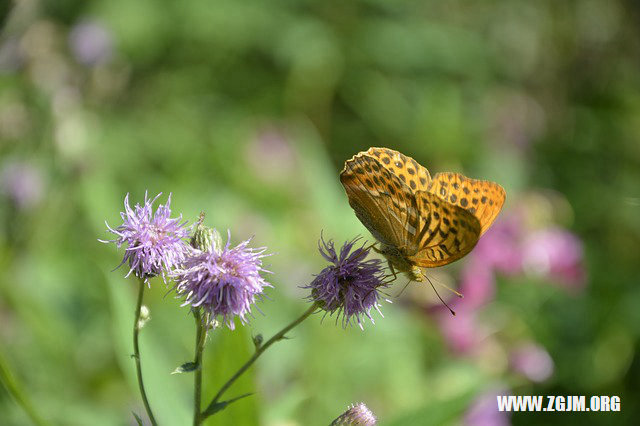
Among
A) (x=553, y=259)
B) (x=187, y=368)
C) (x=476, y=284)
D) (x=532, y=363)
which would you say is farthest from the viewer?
(x=553, y=259)

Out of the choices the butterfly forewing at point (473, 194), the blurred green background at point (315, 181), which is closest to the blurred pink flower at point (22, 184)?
the blurred green background at point (315, 181)

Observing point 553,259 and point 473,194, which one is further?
point 553,259

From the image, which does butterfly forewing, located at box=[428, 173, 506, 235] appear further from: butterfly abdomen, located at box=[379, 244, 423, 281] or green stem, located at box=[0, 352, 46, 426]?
green stem, located at box=[0, 352, 46, 426]

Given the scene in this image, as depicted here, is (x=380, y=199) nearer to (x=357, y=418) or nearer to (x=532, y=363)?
(x=357, y=418)

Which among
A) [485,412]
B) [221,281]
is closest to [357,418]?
[221,281]

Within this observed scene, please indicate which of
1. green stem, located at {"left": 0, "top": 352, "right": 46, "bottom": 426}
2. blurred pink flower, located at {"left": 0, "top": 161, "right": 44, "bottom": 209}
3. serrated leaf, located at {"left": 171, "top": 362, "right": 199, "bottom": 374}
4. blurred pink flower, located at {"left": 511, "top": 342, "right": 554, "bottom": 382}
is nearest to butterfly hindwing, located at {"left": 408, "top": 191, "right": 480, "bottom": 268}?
serrated leaf, located at {"left": 171, "top": 362, "right": 199, "bottom": 374}
